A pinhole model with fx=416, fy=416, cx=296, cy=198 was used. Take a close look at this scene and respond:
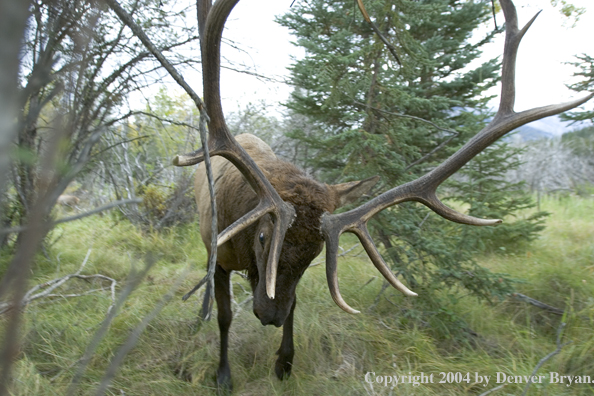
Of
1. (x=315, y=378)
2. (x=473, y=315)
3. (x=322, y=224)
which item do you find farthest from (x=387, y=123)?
(x=315, y=378)

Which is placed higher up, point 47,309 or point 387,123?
point 387,123

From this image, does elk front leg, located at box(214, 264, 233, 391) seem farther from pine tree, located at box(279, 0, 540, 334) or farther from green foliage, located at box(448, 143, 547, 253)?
green foliage, located at box(448, 143, 547, 253)

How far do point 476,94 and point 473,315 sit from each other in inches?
179

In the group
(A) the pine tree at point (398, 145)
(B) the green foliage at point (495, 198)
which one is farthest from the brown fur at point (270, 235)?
(B) the green foliage at point (495, 198)

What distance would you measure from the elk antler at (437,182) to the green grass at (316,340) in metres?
1.10

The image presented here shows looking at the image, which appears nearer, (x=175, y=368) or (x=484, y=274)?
(x=175, y=368)

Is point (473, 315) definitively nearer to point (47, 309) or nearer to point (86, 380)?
point (86, 380)

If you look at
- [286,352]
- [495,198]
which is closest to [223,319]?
[286,352]

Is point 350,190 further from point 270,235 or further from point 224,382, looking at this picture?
point 224,382

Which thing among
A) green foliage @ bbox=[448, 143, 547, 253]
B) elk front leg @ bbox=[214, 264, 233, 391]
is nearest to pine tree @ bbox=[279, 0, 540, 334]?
green foliage @ bbox=[448, 143, 547, 253]

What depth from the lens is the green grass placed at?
3188mm

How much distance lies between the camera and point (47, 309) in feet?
12.7

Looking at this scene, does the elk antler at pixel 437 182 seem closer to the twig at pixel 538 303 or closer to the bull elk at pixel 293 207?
the bull elk at pixel 293 207

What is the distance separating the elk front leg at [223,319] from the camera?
3.38 meters
